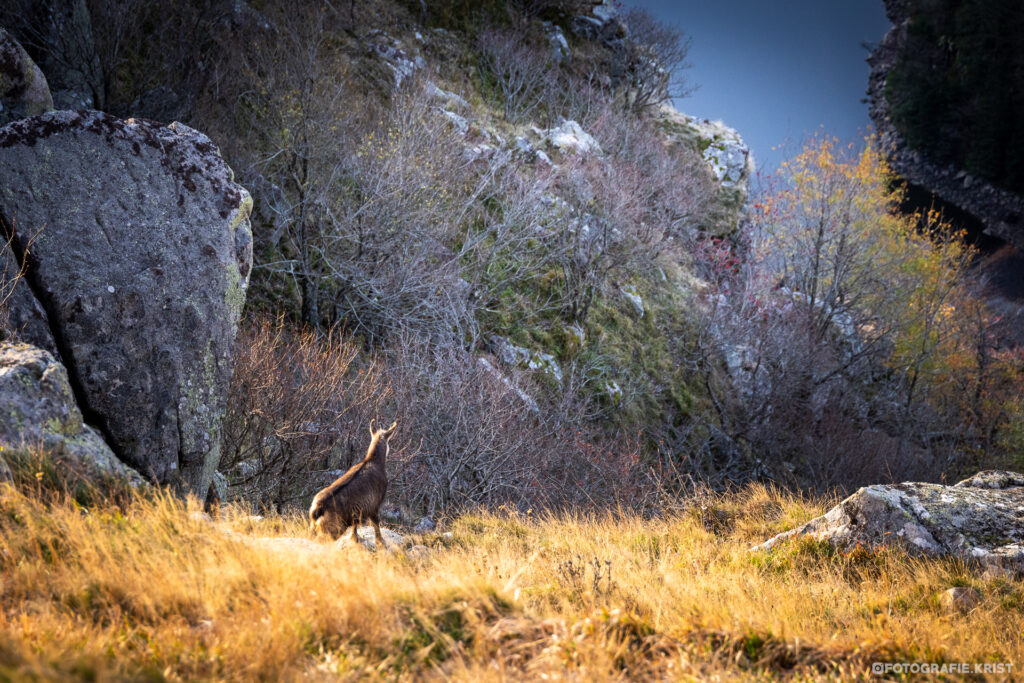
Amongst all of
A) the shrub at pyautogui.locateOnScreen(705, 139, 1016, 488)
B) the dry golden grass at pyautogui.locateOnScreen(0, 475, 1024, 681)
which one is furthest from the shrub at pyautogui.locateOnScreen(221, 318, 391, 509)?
the shrub at pyautogui.locateOnScreen(705, 139, 1016, 488)

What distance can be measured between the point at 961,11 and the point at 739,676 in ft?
185

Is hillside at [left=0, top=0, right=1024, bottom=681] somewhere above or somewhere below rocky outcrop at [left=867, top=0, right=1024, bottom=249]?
below

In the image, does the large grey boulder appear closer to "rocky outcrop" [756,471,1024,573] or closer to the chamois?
the chamois

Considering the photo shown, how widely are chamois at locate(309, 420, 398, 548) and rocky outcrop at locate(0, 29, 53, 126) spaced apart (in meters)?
6.28

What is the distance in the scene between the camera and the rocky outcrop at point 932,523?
553 centimetres

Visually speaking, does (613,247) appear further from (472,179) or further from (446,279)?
(446,279)

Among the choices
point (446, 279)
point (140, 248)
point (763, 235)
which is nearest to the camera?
point (140, 248)

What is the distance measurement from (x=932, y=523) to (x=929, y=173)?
173 ft

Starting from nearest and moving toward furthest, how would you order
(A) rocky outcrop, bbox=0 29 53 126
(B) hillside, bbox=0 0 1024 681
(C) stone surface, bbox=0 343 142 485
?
(B) hillside, bbox=0 0 1024 681, (C) stone surface, bbox=0 343 142 485, (A) rocky outcrop, bbox=0 29 53 126

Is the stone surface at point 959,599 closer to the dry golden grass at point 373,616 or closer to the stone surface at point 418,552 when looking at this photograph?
the dry golden grass at point 373,616

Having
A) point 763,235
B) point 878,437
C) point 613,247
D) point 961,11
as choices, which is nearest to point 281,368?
point 613,247

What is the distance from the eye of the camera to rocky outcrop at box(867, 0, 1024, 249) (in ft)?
139

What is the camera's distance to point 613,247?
19.8m

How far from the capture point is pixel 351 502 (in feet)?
16.3
